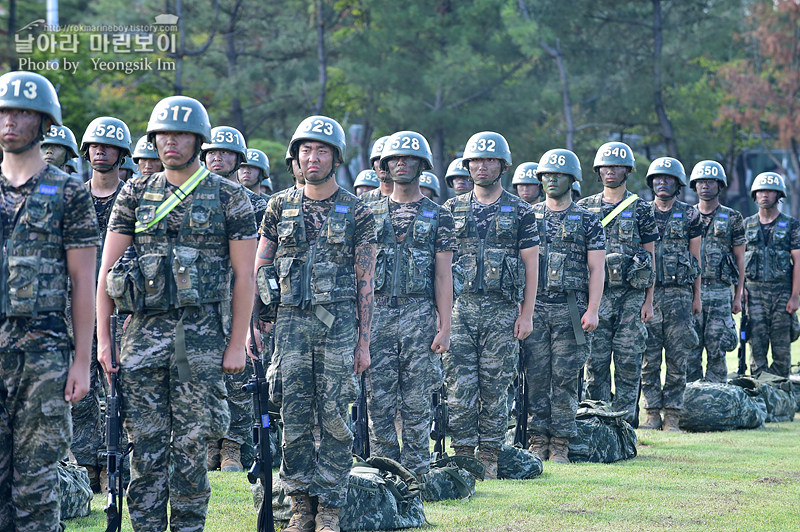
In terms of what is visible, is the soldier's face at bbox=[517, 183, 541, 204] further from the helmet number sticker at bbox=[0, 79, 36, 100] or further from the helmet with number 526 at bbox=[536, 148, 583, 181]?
the helmet number sticker at bbox=[0, 79, 36, 100]

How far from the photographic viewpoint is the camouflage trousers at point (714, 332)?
14.7m

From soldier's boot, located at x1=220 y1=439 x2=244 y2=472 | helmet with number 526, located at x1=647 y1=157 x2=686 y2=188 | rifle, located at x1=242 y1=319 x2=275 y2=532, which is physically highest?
helmet with number 526, located at x1=647 y1=157 x2=686 y2=188

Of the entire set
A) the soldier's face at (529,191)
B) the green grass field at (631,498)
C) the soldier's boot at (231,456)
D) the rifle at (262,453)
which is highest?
the soldier's face at (529,191)

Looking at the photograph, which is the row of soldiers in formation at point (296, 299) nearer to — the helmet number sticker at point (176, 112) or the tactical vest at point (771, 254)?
the helmet number sticker at point (176, 112)

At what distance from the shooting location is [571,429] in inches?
416

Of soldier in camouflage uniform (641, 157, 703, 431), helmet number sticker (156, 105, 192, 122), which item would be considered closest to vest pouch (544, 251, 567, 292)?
soldier in camouflage uniform (641, 157, 703, 431)

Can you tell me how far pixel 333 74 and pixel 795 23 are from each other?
17.3 metres

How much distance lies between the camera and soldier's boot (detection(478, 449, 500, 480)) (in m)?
9.67

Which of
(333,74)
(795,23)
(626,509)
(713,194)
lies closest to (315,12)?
(333,74)

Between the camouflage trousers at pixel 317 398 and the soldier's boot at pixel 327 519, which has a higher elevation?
the camouflage trousers at pixel 317 398

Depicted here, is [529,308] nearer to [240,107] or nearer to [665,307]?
[665,307]

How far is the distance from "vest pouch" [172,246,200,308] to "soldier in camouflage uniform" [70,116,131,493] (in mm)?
2531

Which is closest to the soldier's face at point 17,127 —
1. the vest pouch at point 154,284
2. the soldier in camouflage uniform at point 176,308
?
the soldier in camouflage uniform at point 176,308

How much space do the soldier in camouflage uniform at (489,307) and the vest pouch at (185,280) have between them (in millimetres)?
3856
